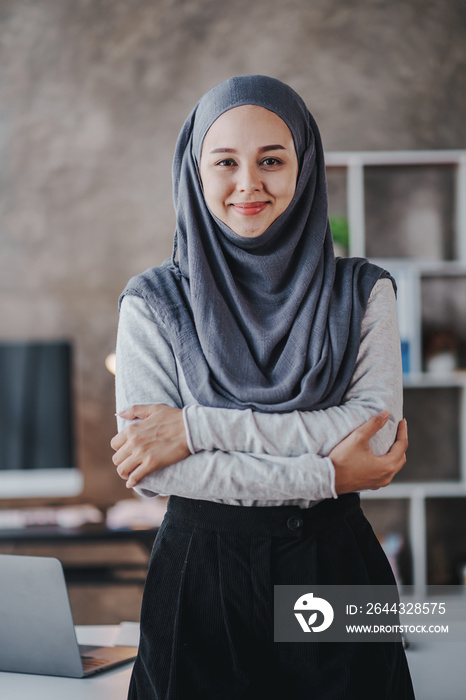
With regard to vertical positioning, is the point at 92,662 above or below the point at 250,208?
below

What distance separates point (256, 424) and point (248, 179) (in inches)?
15.8

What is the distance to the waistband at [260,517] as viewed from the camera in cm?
107

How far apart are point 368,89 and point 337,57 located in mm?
231

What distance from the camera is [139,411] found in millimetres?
1168

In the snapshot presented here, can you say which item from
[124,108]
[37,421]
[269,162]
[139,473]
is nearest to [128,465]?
[139,473]

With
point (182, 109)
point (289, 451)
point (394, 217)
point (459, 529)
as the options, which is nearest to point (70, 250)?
point (182, 109)

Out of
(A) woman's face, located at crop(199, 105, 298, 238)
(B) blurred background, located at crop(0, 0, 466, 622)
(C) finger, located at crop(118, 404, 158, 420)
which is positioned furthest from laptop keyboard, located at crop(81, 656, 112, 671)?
(B) blurred background, located at crop(0, 0, 466, 622)

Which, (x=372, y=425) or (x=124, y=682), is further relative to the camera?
(x=124, y=682)

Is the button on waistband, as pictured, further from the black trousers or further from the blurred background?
the blurred background

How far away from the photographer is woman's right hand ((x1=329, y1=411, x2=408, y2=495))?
1098 mm

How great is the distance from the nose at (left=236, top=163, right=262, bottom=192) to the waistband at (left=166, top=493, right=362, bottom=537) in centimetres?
51

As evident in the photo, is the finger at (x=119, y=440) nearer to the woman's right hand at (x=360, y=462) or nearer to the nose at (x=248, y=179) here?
the woman's right hand at (x=360, y=462)

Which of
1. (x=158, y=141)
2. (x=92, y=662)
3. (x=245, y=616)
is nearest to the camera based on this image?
(x=245, y=616)

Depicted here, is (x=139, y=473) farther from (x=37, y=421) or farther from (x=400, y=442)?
(x=37, y=421)
